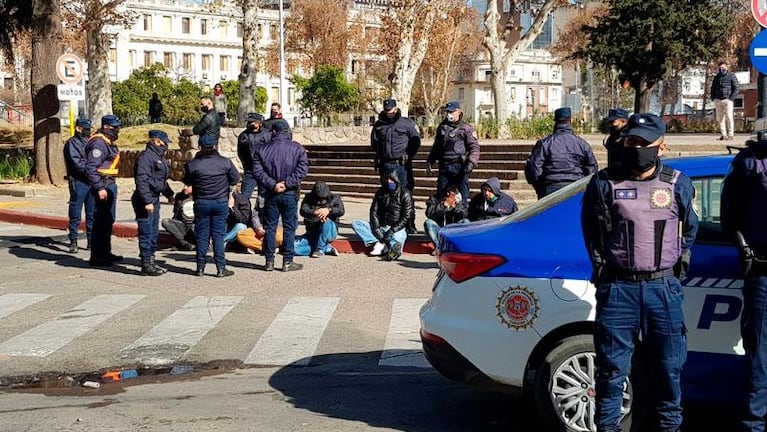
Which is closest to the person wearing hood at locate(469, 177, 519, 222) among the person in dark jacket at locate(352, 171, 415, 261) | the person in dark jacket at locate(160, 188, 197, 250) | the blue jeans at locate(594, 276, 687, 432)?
the person in dark jacket at locate(352, 171, 415, 261)

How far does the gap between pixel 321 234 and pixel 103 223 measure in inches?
111

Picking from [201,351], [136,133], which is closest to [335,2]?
[136,133]

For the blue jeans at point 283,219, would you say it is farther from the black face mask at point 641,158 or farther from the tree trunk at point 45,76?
the tree trunk at point 45,76

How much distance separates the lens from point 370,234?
14.1 meters

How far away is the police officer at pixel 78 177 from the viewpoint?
1431cm

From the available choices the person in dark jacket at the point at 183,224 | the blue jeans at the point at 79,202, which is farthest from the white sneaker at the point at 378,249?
the blue jeans at the point at 79,202

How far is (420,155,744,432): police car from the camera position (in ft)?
17.9

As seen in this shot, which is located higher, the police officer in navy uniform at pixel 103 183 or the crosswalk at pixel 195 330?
the police officer in navy uniform at pixel 103 183

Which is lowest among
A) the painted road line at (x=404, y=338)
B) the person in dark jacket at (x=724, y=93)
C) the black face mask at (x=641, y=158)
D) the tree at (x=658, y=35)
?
the painted road line at (x=404, y=338)

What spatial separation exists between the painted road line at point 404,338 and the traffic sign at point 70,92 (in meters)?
10.9

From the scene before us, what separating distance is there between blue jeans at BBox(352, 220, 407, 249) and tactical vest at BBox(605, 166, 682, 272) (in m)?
8.71

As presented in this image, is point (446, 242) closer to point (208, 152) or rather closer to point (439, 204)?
point (208, 152)

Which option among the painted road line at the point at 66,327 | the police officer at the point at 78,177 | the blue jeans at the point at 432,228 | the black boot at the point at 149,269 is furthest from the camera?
the police officer at the point at 78,177

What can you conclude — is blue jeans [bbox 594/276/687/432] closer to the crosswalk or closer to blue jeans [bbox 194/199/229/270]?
the crosswalk
